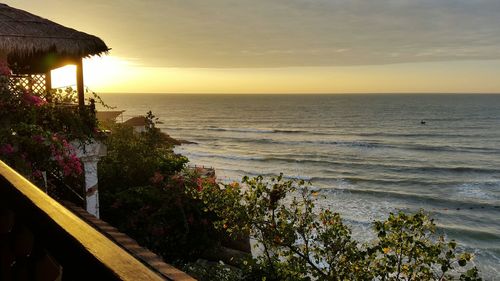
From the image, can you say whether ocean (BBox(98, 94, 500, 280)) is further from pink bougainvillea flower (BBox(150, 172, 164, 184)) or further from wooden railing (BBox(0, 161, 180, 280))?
wooden railing (BBox(0, 161, 180, 280))

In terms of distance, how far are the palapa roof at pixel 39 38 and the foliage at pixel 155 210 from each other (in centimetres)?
305

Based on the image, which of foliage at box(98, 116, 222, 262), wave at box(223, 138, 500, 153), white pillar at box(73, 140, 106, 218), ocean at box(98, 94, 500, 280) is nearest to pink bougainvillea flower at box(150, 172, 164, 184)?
foliage at box(98, 116, 222, 262)

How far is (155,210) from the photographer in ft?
39.2

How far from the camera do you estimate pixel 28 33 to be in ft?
31.9

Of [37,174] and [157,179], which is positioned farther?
[157,179]

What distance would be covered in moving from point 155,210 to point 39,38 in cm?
507

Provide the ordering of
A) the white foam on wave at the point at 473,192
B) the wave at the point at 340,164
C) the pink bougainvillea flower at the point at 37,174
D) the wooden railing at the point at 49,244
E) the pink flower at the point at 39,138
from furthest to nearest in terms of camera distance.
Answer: the wave at the point at 340,164, the white foam on wave at the point at 473,192, the pink bougainvillea flower at the point at 37,174, the pink flower at the point at 39,138, the wooden railing at the point at 49,244

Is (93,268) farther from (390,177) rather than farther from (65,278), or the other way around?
(390,177)

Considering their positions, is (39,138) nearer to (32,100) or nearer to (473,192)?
(32,100)

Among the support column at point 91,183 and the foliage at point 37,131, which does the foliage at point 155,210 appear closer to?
the support column at point 91,183

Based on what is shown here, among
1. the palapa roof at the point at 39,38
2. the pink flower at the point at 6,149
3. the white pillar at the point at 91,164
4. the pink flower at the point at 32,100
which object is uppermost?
the palapa roof at the point at 39,38

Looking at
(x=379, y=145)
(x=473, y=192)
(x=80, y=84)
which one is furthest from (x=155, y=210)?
(x=379, y=145)

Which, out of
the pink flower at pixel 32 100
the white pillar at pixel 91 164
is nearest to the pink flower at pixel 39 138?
the pink flower at pixel 32 100

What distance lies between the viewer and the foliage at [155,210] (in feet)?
37.6
